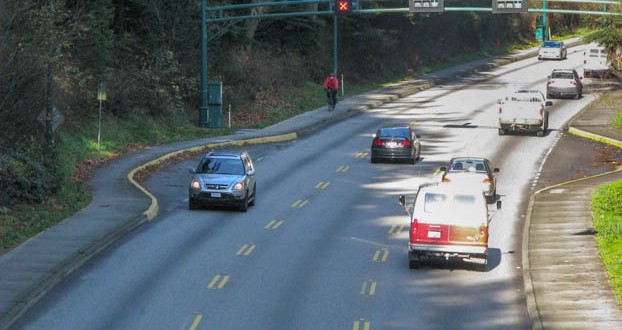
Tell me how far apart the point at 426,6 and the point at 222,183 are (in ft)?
89.8

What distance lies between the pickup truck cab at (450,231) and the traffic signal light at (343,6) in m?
32.5

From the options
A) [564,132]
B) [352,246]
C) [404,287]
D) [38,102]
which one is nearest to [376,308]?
[404,287]

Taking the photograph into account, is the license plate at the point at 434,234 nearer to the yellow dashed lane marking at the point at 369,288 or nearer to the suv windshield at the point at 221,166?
the yellow dashed lane marking at the point at 369,288

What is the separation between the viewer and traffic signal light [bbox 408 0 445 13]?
188ft

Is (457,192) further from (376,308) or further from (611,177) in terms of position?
(611,177)

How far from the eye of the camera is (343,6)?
5831cm

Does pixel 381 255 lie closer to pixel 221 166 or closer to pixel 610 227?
pixel 610 227

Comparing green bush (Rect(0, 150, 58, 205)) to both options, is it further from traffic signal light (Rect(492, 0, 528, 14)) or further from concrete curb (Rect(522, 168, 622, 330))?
traffic signal light (Rect(492, 0, 528, 14))

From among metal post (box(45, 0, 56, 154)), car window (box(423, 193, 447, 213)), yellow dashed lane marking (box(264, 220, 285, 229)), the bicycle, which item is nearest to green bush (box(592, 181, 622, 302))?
car window (box(423, 193, 447, 213))

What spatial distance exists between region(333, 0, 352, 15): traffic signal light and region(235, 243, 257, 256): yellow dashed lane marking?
30.6 meters

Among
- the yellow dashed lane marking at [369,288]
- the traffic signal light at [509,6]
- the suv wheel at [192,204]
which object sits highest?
the traffic signal light at [509,6]

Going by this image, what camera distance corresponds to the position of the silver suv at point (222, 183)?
3391 centimetres

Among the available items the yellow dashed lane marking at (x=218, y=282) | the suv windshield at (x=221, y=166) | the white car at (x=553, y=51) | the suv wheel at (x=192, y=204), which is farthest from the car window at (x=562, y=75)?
the yellow dashed lane marking at (x=218, y=282)

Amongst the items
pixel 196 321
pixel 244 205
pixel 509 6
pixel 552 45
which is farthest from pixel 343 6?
pixel 552 45
